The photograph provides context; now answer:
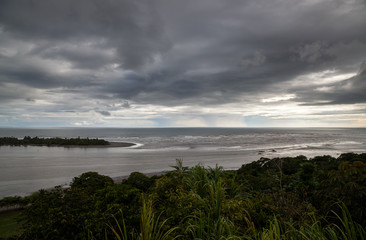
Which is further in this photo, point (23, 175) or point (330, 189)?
point (23, 175)

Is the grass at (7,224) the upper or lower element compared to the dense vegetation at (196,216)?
lower

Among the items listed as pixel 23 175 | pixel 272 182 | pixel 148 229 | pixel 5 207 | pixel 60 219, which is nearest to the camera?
pixel 148 229

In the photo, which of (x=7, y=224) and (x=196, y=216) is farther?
(x=7, y=224)

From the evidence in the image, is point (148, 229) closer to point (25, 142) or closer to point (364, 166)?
point (364, 166)

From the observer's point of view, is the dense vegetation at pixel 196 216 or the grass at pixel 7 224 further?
the grass at pixel 7 224

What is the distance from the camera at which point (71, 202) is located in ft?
14.4

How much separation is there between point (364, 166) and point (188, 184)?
14.1 feet

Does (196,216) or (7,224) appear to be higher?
(196,216)

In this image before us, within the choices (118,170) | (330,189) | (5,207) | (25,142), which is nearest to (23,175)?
(118,170)

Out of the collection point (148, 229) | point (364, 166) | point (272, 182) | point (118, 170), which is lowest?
point (118, 170)

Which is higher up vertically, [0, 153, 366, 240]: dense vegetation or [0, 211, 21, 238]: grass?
[0, 153, 366, 240]: dense vegetation

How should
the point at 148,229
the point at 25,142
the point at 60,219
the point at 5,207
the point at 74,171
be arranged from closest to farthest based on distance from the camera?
the point at 148,229 → the point at 60,219 → the point at 5,207 → the point at 74,171 → the point at 25,142

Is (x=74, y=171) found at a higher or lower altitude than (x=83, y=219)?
lower

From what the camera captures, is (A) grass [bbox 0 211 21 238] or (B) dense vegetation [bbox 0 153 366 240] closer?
(B) dense vegetation [bbox 0 153 366 240]
